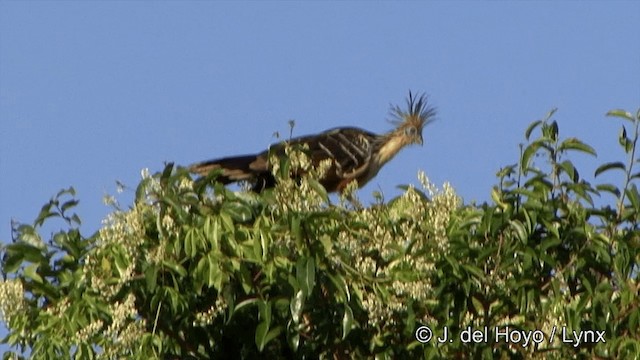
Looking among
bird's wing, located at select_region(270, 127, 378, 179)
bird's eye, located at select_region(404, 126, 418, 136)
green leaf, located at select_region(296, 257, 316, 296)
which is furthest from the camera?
bird's eye, located at select_region(404, 126, 418, 136)

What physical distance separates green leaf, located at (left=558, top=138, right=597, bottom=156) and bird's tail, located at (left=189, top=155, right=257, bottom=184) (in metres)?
2.98

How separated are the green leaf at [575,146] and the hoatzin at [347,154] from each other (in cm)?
289

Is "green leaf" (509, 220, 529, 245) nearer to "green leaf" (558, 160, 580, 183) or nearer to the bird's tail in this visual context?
"green leaf" (558, 160, 580, 183)

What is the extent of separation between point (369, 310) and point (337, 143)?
4.20m

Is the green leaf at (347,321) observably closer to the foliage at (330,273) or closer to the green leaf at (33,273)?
the foliage at (330,273)

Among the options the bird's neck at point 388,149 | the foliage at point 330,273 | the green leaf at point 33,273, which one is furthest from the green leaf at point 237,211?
the bird's neck at point 388,149

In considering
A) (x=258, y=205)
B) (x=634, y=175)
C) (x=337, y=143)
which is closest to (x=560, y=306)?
(x=634, y=175)

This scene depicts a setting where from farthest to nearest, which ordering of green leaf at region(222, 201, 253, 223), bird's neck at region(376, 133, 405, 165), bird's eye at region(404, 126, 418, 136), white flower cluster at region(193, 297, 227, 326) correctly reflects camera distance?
bird's eye at region(404, 126, 418, 136)
bird's neck at region(376, 133, 405, 165)
green leaf at region(222, 201, 253, 223)
white flower cluster at region(193, 297, 227, 326)

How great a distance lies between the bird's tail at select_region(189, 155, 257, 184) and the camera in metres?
9.02

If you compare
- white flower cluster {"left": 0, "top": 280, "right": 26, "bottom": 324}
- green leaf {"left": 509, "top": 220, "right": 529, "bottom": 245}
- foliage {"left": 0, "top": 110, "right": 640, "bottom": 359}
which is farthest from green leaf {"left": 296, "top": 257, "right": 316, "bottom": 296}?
white flower cluster {"left": 0, "top": 280, "right": 26, "bottom": 324}

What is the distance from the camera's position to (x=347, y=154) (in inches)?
391

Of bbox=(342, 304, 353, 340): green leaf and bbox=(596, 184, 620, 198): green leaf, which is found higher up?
bbox=(596, 184, 620, 198): green leaf

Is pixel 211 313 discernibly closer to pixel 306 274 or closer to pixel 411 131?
pixel 306 274

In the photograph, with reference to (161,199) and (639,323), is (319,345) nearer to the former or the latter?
(161,199)
